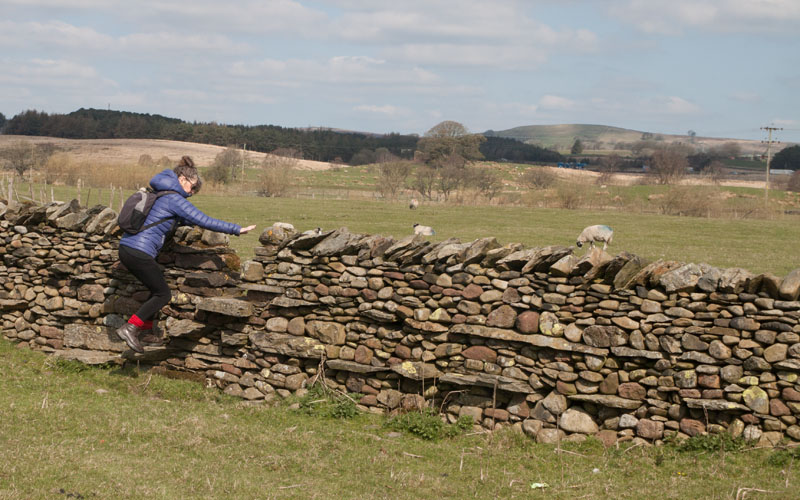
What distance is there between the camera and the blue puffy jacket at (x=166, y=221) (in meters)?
8.24

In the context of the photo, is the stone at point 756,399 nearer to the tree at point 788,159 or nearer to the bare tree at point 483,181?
the bare tree at point 483,181

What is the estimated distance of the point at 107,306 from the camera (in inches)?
376

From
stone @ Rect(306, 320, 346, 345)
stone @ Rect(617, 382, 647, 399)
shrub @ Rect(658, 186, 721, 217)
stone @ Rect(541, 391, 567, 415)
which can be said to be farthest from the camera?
shrub @ Rect(658, 186, 721, 217)

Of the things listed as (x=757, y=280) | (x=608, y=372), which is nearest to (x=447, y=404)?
(x=608, y=372)

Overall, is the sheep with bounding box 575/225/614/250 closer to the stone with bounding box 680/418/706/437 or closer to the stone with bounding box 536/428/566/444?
the stone with bounding box 536/428/566/444

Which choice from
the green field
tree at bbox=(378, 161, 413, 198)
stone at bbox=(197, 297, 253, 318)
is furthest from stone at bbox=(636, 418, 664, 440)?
tree at bbox=(378, 161, 413, 198)

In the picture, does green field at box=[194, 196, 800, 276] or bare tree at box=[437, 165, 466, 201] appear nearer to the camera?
green field at box=[194, 196, 800, 276]

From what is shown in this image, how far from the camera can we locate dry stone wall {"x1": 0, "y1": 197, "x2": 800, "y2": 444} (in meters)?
6.65

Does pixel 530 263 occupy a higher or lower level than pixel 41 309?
higher

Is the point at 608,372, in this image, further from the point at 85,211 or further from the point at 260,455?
the point at 85,211

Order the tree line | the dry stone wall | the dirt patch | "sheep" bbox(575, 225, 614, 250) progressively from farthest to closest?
1. the tree line
2. the dirt patch
3. "sheep" bbox(575, 225, 614, 250)
4. the dry stone wall

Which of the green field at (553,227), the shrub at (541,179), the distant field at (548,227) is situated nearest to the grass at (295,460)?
the distant field at (548,227)

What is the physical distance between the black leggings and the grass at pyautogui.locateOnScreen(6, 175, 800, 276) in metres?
7.42

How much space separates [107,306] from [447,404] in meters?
5.02
